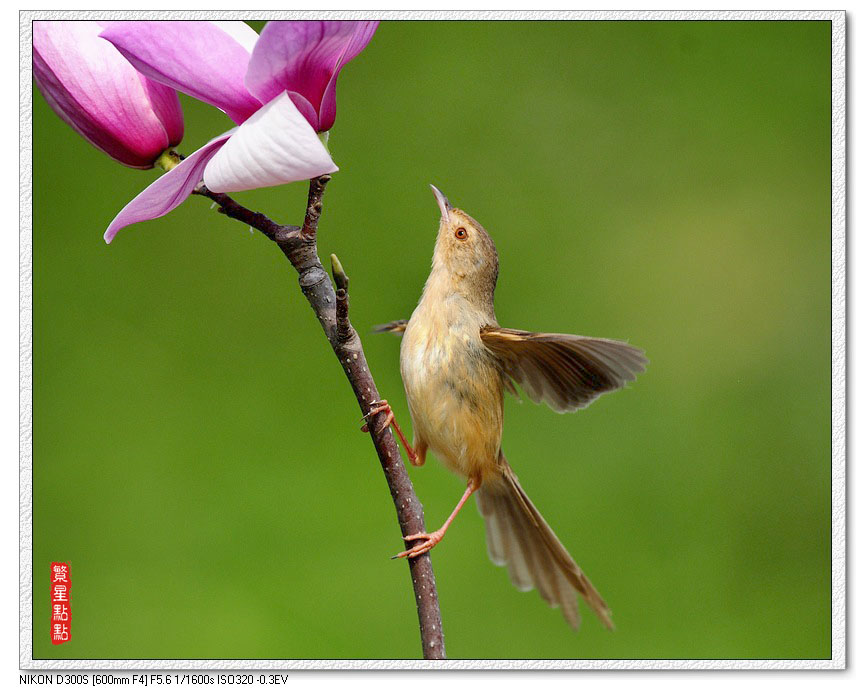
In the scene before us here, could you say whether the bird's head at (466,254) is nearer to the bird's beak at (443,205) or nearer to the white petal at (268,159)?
the bird's beak at (443,205)

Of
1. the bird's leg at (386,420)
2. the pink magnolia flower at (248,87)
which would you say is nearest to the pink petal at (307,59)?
the pink magnolia flower at (248,87)

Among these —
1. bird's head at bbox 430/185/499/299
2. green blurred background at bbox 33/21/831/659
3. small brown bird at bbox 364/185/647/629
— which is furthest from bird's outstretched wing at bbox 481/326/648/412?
green blurred background at bbox 33/21/831/659

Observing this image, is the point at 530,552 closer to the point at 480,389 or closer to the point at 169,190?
the point at 480,389

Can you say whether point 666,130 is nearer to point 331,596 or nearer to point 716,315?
point 716,315

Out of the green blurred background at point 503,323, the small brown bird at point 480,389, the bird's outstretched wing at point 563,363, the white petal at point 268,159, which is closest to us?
the white petal at point 268,159

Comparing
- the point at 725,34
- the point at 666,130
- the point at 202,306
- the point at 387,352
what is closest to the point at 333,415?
the point at 387,352

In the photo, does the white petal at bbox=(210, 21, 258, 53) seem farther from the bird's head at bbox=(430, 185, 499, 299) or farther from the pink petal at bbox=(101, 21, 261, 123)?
the bird's head at bbox=(430, 185, 499, 299)
